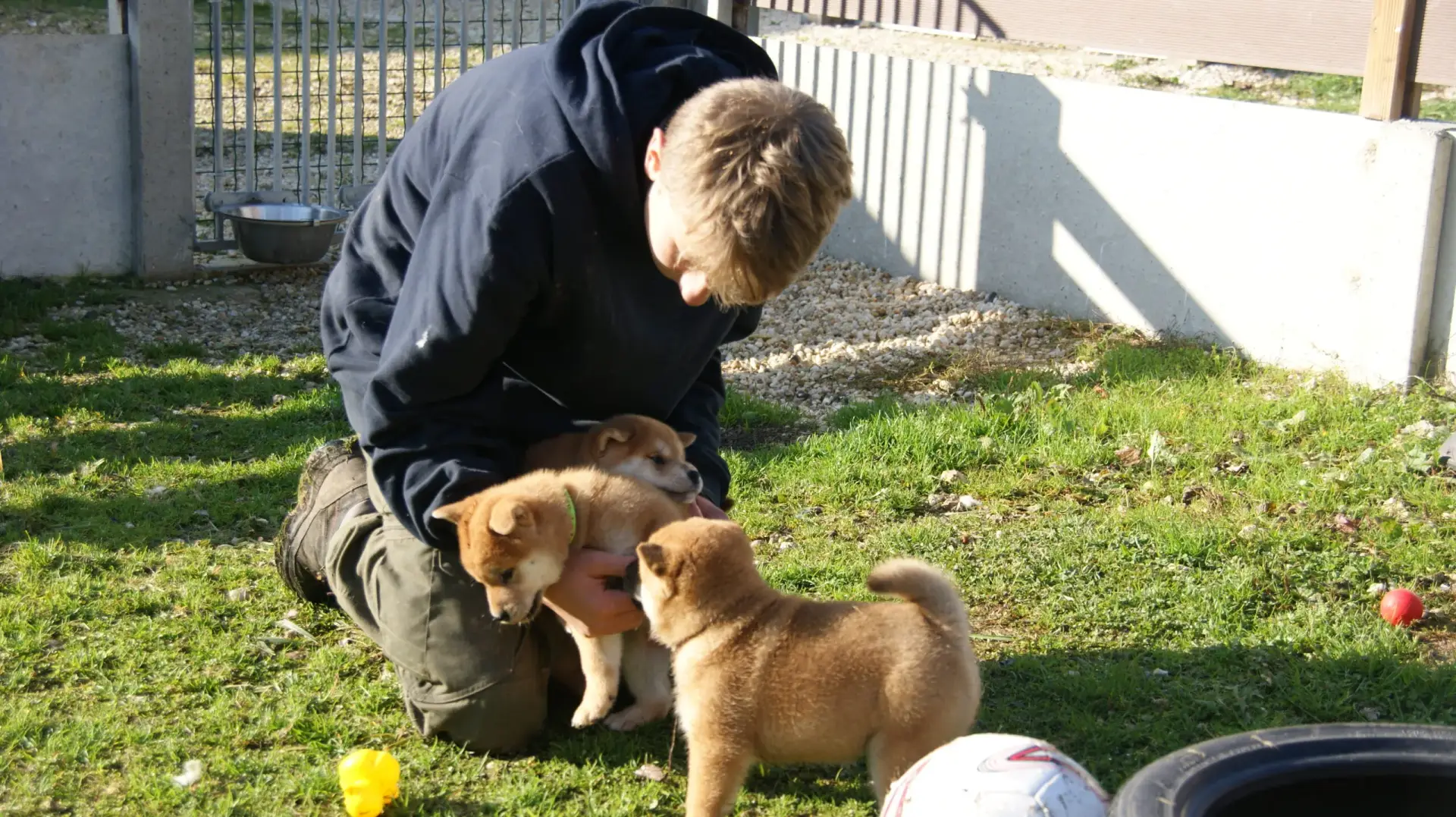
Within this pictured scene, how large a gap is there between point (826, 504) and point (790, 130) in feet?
8.63

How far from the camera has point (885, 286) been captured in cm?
866

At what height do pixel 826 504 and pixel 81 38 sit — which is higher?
pixel 81 38

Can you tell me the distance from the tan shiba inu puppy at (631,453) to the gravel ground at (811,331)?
107 inches

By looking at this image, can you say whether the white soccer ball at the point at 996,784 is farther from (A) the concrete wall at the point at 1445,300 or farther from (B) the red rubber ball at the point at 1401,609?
(A) the concrete wall at the point at 1445,300

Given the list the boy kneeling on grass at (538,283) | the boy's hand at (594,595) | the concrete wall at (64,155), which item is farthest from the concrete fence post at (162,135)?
the boy's hand at (594,595)

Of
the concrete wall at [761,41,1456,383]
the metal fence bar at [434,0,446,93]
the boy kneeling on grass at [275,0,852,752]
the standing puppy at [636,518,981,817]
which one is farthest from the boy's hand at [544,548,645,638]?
the metal fence bar at [434,0,446,93]

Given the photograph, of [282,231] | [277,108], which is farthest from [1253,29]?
[277,108]

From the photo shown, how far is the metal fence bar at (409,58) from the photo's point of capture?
30.4 ft

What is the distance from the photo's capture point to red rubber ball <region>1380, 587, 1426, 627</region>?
4254 millimetres

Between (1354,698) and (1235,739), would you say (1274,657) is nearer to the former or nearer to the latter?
(1354,698)

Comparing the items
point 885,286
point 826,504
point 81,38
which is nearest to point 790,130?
point 826,504

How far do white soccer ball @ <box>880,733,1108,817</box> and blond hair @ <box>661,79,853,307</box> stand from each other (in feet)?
3.34

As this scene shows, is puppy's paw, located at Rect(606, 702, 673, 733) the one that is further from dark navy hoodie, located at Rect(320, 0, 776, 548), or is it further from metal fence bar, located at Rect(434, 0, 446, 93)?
metal fence bar, located at Rect(434, 0, 446, 93)

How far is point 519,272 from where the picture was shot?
10.9 ft
